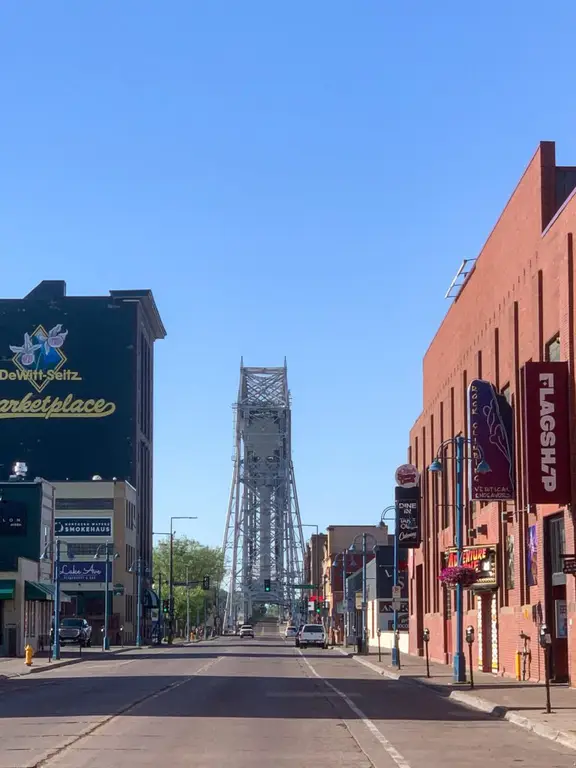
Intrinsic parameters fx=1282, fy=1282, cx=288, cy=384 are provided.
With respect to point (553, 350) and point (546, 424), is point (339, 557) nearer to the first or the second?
point (553, 350)

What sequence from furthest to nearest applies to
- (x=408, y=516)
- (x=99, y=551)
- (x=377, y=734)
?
(x=99, y=551)
(x=408, y=516)
(x=377, y=734)

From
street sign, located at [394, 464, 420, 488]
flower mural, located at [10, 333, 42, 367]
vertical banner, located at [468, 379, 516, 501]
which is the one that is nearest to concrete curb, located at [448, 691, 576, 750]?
vertical banner, located at [468, 379, 516, 501]

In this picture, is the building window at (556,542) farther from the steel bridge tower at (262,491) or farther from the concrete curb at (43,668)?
the steel bridge tower at (262,491)

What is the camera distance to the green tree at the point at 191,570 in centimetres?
18488

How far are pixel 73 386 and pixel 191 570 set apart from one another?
202ft

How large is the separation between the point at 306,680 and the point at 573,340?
16541mm

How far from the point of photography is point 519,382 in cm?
4078

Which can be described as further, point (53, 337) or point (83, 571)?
point (53, 337)

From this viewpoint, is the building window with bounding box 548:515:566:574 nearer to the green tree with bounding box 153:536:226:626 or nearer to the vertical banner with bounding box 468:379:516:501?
the vertical banner with bounding box 468:379:516:501

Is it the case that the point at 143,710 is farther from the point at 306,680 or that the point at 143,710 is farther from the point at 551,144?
the point at 551,144

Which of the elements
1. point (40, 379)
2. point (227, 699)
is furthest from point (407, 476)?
point (40, 379)

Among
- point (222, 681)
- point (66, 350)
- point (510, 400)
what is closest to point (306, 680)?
point (222, 681)

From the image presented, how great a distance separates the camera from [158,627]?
373ft

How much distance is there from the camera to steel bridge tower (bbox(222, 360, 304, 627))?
174m
